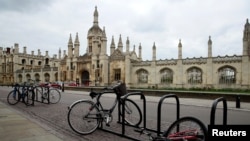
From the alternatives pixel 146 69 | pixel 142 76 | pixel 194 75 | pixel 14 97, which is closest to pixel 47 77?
pixel 142 76

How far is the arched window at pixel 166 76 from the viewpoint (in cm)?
3709

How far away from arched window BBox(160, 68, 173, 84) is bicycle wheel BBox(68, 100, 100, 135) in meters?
32.3

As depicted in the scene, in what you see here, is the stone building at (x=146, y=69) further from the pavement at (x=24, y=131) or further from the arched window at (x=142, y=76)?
the pavement at (x=24, y=131)

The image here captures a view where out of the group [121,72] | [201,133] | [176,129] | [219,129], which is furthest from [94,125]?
[121,72]

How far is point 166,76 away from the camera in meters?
37.7

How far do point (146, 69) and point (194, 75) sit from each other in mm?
8901

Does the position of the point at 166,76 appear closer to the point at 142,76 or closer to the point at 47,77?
the point at 142,76

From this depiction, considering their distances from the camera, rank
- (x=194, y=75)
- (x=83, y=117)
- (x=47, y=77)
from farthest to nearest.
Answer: (x=47, y=77) → (x=194, y=75) → (x=83, y=117)

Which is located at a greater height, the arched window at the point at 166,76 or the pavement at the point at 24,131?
the arched window at the point at 166,76

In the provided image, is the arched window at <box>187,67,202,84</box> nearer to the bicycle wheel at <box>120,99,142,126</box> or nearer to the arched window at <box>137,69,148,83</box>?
the arched window at <box>137,69,148,83</box>

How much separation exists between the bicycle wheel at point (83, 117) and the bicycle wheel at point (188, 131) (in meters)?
2.56

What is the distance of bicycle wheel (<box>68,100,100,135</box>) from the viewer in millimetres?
5777

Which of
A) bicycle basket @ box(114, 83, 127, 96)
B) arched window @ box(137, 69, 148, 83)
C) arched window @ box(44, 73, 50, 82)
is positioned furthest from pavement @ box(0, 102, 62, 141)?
arched window @ box(44, 73, 50, 82)

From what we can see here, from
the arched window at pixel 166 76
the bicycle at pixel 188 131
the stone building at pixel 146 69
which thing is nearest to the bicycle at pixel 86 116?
the bicycle at pixel 188 131
